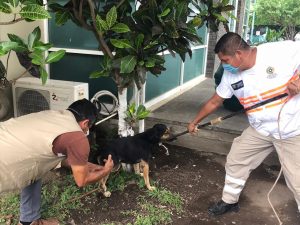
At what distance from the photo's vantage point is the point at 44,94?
418 centimetres

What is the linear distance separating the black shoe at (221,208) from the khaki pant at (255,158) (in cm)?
6

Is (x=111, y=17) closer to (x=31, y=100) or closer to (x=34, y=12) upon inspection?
(x=34, y=12)

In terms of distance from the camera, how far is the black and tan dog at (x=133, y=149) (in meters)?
3.42

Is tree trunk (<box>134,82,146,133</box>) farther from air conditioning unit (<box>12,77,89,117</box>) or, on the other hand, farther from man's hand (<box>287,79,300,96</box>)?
man's hand (<box>287,79,300,96</box>)

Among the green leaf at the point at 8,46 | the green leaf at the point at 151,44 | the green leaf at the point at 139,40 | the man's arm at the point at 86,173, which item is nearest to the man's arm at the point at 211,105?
the green leaf at the point at 151,44

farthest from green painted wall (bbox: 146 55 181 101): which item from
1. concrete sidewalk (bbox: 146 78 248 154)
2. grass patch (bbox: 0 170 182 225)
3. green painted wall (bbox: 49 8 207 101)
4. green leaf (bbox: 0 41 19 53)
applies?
green leaf (bbox: 0 41 19 53)

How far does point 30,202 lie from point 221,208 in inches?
72.5

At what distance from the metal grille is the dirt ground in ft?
4.98

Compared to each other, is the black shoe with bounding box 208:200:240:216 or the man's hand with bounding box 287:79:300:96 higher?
the man's hand with bounding box 287:79:300:96

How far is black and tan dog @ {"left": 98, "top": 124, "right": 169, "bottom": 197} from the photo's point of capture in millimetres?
3416

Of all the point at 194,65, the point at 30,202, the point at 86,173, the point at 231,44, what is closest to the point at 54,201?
the point at 30,202

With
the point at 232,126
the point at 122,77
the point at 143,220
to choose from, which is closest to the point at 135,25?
the point at 122,77

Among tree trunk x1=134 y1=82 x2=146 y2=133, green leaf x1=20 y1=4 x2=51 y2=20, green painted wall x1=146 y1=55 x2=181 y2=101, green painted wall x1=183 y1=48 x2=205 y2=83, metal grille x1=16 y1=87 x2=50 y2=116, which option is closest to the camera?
green leaf x1=20 y1=4 x2=51 y2=20

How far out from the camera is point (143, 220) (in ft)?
10.2
